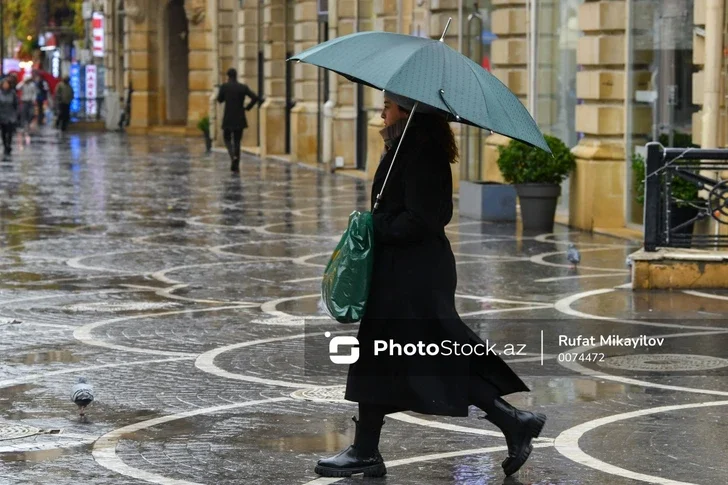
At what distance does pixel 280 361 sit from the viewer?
32.7 ft

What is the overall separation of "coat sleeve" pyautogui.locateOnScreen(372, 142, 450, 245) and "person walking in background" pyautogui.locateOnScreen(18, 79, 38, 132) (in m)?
49.3

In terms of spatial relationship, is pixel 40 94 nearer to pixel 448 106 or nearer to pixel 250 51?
pixel 250 51

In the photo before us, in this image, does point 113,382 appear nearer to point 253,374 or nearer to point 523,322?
point 253,374

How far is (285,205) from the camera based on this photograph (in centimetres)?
2278

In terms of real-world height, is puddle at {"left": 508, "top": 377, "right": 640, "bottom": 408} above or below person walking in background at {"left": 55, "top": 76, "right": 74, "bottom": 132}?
below

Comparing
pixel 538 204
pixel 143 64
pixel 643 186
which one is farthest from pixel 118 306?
pixel 143 64

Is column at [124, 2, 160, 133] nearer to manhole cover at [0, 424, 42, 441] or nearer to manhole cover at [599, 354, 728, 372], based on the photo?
manhole cover at [599, 354, 728, 372]

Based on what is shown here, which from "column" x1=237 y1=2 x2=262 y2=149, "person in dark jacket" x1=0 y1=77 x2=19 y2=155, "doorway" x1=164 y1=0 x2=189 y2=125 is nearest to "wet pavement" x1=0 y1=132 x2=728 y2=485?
"person in dark jacket" x1=0 y1=77 x2=19 y2=155

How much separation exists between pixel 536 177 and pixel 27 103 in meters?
39.7

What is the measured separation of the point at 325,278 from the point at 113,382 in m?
2.71

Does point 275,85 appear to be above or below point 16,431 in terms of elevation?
above

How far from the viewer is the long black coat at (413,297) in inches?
267

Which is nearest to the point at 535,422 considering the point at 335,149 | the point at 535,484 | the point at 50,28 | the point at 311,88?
the point at 535,484

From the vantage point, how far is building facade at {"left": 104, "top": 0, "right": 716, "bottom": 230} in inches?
723
